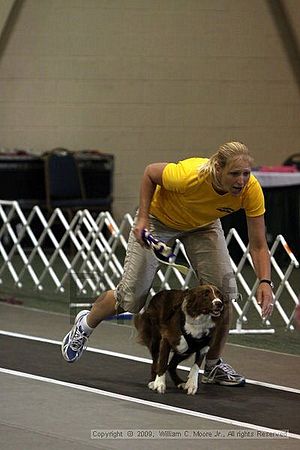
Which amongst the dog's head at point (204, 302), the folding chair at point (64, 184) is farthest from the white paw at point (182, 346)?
the folding chair at point (64, 184)

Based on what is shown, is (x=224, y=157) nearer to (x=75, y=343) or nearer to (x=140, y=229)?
(x=140, y=229)

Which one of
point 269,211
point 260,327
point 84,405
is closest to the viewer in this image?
point 84,405

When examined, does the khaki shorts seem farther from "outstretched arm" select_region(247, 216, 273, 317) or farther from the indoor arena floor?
the indoor arena floor

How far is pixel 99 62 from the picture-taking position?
1230 cm

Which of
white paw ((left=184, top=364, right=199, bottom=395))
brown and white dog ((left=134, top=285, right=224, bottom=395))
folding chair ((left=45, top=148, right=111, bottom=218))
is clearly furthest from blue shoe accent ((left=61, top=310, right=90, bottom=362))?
folding chair ((left=45, top=148, right=111, bottom=218))

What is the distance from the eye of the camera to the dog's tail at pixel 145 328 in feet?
17.5

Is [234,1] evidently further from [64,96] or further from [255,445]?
[255,445]

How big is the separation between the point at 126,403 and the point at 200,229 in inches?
35.1

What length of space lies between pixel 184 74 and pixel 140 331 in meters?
7.43

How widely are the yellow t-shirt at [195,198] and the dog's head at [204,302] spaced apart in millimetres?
334

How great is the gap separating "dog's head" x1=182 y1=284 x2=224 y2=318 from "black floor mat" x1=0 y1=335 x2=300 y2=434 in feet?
1.32

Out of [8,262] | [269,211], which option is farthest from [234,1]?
[8,262]

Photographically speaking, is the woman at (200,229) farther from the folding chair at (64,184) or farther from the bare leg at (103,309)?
the folding chair at (64,184)

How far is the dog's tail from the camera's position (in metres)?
5.34
